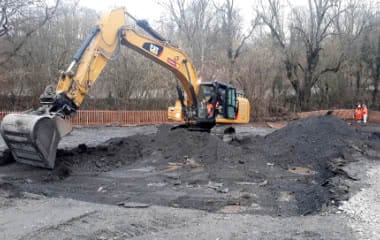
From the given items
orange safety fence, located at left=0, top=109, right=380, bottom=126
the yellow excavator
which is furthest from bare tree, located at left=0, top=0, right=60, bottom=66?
the yellow excavator

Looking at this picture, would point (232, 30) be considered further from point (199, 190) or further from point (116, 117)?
point (199, 190)

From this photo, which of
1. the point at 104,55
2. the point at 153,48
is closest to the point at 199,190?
the point at 104,55

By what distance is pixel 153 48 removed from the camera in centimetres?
1201

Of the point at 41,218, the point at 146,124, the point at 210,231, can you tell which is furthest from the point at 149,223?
the point at 146,124

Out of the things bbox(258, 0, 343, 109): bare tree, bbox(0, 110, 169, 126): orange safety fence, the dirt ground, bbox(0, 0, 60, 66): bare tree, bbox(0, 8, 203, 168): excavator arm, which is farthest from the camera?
bbox(258, 0, 343, 109): bare tree

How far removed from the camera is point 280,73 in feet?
112

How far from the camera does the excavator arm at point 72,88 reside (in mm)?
8734

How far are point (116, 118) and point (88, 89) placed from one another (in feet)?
45.4

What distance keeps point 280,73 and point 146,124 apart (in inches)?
558

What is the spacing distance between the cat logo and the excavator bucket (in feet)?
11.8

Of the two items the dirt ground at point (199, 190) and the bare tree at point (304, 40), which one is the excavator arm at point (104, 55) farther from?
the bare tree at point (304, 40)

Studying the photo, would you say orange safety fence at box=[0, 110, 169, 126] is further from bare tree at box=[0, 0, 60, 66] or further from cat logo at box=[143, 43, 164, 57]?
cat logo at box=[143, 43, 164, 57]

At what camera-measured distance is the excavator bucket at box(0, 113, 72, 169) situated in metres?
8.57

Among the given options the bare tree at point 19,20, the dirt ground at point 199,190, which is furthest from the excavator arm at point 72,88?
the bare tree at point 19,20
